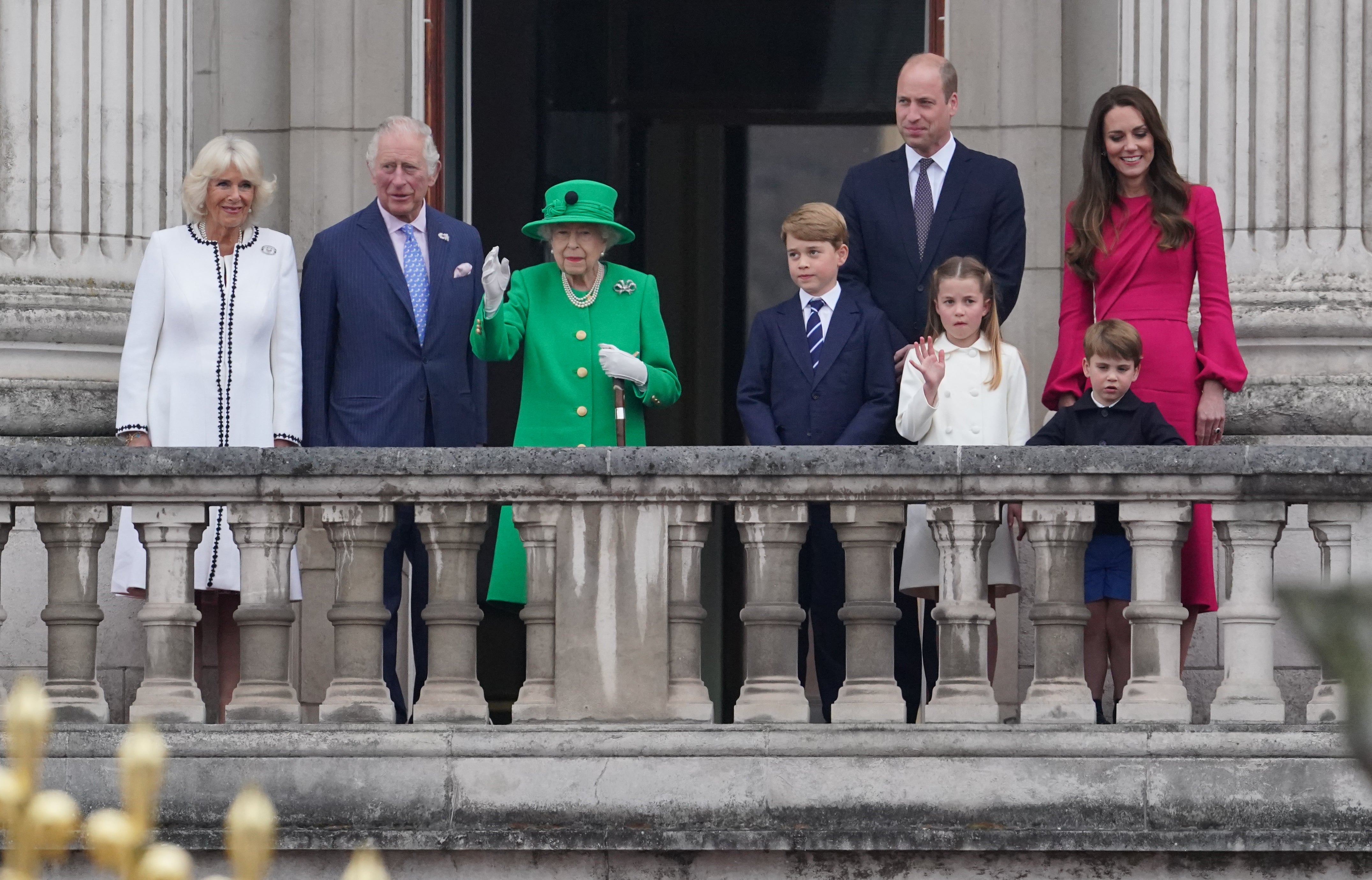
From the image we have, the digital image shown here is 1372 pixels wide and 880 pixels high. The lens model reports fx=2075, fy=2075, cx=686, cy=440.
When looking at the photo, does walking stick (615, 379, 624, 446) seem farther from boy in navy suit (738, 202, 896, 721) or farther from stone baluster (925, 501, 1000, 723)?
stone baluster (925, 501, 1000, 723)

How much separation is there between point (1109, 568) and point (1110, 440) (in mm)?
380

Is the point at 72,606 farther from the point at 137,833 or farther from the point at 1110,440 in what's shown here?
the point at 137,833

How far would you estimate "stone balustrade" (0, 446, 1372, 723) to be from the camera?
589 cm

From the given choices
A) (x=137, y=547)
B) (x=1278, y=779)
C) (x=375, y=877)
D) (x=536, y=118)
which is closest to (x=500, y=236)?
(x=536, y=118)

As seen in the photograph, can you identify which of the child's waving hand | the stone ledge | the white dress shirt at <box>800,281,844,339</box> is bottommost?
the stone ledge

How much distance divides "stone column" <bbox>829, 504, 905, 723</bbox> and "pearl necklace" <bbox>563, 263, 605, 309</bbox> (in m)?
1.21

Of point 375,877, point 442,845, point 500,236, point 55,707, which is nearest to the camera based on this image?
Answer: point 375,877

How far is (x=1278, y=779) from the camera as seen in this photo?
573 centimetres

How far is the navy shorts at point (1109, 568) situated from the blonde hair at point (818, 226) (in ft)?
4.12

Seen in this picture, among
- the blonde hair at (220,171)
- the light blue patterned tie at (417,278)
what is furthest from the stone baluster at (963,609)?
the blonde hair at (220,171)

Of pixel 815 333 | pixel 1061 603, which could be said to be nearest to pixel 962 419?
pixel 815 333

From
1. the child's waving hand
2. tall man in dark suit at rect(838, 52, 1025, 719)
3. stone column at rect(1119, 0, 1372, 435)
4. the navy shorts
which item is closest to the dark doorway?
stone column at rect(1119, 0, 1372, 435)

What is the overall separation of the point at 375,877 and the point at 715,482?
171 inches

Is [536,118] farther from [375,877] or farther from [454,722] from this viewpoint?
[375,877]
